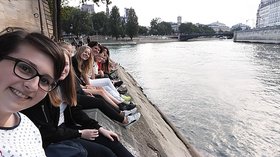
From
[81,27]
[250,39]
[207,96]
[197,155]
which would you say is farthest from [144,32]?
[197,155]

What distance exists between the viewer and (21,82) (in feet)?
4.11

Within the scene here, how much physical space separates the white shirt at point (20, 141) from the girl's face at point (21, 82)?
13 centimetres

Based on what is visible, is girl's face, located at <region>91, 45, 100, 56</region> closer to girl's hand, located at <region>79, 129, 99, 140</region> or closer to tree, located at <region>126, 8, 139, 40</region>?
girl's hand, located at <region>79, 129, 99, 140</region>

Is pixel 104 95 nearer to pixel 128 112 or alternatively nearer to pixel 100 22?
pixel 128 112

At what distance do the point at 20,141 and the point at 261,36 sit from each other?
3401 inches

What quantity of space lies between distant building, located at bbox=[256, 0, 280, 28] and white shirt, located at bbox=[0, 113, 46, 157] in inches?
4590

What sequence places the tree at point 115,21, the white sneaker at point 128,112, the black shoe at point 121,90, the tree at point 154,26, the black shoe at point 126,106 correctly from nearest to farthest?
the white sneaker at point 128,112, the black shoe at point 126,106, the black shoe at point 121,90, the tree at point 115,21, the tree at point 154,26

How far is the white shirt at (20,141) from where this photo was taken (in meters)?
1.34

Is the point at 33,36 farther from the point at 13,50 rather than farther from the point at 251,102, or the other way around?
the point at 251,102

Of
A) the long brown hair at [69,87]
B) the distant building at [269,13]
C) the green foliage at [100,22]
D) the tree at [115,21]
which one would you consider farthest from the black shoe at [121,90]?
the distant building at [269,13]

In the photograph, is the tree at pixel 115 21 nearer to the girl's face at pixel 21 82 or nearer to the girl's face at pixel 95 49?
the girl's face at pixel 95 49

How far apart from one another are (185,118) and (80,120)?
7836 mm

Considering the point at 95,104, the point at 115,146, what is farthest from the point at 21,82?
the point at 95,104

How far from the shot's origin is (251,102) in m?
14.0
